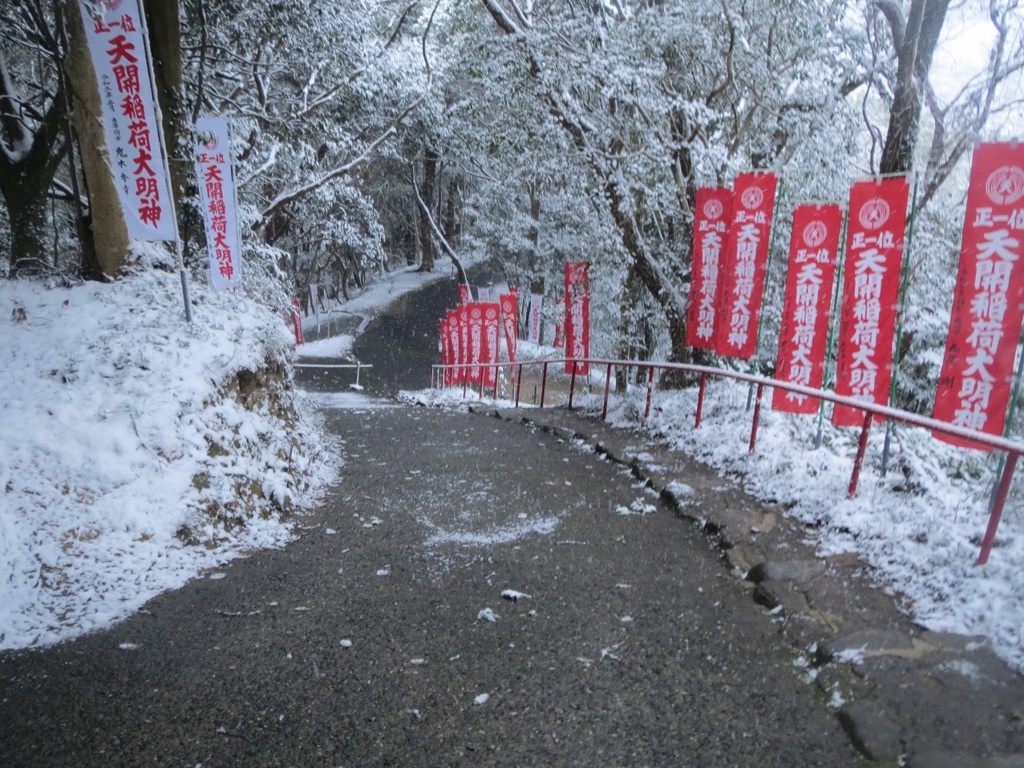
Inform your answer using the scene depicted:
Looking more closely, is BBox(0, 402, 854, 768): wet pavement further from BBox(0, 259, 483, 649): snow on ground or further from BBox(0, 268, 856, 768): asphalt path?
BBox(0, 259, 483, 649): snow on ground

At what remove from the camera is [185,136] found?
8.38 metres

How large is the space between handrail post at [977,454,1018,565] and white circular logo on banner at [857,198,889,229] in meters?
2.89

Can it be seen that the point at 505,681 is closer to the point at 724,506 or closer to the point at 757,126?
the point at 724,506

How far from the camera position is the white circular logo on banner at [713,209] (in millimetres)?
8602

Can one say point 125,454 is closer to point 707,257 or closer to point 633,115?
point 707,257

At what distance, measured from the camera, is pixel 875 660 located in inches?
125

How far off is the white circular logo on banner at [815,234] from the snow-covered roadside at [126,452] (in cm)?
569

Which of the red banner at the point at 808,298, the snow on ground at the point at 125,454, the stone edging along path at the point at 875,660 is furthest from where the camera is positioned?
the red banner at the point at 808,298

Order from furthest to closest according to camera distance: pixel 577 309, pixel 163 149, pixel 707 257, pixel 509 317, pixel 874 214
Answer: pixel 509 317
pixel 577 309
pixel 707 257
pixel 163 149
pixel 874 214

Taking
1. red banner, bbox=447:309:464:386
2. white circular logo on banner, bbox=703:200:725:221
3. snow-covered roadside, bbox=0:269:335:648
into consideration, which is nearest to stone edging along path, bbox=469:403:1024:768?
snow-covered roadside, bbox=0:269:335:648

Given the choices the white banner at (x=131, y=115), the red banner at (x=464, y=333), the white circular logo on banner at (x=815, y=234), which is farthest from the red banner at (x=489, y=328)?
the white banner at (x=131, y=115)

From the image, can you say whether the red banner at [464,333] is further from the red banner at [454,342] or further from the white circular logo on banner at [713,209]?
the white circular logo on banner at [713,209]

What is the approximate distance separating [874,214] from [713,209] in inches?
118

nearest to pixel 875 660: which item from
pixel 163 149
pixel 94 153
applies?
pixel 163 149
